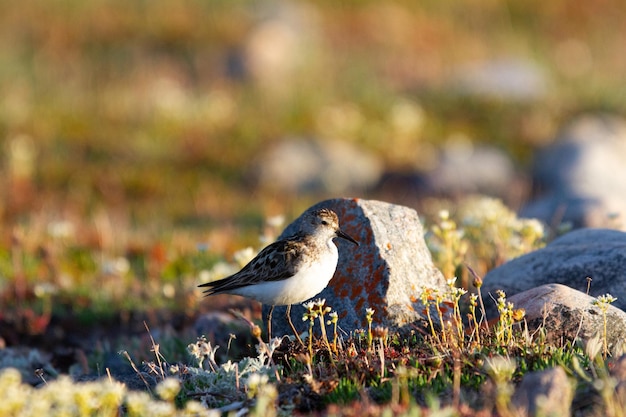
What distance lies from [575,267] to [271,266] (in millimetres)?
2372

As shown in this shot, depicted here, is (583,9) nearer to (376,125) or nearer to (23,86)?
(376,125)

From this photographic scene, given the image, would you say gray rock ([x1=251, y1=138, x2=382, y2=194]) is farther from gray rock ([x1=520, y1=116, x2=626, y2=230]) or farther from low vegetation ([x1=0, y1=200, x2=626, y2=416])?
low vegetation ([x1=0, y1=200, x2=626, y2=416])

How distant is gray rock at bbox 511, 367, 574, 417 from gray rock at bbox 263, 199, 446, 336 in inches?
61.2

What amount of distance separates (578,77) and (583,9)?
20.0 ft

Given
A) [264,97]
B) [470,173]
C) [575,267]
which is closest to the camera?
[575,267]

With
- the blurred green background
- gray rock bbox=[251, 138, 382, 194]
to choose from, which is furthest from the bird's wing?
gray rock bbox=[251, 138, 382, 194]

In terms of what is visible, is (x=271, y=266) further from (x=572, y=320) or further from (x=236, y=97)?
(x=236, y=97)

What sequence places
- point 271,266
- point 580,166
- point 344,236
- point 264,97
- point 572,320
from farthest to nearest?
point 264,97, point 580,166, point 344,236, point 271,266, point 572,320

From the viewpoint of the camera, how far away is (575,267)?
21.3ft

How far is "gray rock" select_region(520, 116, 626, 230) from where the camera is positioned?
10620 millimetres

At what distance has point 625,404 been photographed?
4129 millimetres

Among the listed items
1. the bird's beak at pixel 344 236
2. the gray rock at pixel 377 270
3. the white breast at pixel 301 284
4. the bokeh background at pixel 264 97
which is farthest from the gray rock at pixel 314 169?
the white breast at pixel 301 284

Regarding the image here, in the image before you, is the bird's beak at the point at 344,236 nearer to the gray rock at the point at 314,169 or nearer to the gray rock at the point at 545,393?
the gray rock at the point at 545,393

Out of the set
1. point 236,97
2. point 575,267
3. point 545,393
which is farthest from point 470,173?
point 545,393
